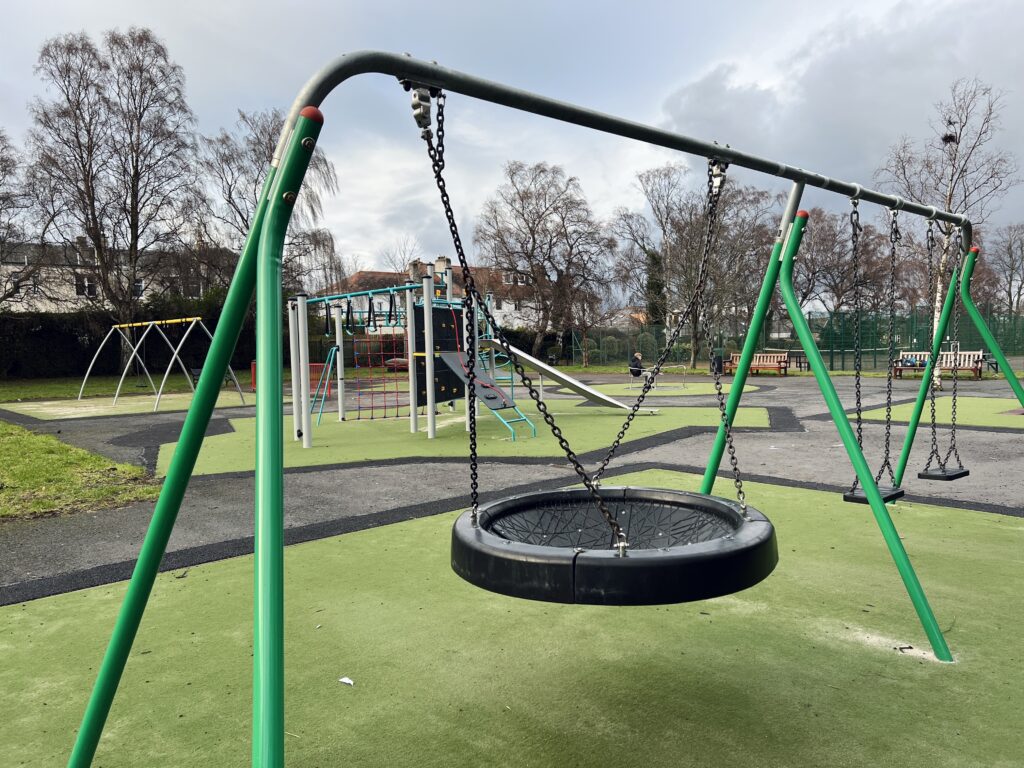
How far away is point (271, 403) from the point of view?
1302 millimetres

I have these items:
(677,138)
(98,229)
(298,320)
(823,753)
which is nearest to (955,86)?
(298,320)

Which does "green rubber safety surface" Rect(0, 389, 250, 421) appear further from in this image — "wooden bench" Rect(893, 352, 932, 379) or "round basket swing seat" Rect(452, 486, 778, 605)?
"wooden bench" Rect(893, 352, 932, 379)

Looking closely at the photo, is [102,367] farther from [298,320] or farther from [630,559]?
[630,559]

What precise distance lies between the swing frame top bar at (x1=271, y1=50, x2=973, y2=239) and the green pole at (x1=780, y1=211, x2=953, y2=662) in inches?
14.9

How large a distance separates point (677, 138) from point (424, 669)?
2.09 meters

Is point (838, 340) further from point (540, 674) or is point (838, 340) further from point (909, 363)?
point (540, 674)

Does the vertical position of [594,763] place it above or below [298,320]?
below

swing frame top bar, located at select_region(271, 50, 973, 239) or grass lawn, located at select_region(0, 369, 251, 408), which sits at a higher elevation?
swing frame top bar, located at select_region(271, 50, 973, 239)

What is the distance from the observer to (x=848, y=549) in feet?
12.1

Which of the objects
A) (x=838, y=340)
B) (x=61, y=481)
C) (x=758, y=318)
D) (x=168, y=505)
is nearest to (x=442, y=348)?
(x=61, y=481)

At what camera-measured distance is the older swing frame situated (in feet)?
3.79

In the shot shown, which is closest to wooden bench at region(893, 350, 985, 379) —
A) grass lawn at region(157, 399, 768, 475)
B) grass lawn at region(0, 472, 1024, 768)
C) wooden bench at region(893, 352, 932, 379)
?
wooden bench at region(893, 352, 932, 379)

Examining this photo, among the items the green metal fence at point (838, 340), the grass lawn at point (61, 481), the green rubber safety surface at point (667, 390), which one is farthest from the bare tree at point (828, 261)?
the grass lawn at point (61, 481)

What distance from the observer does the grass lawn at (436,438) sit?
722 centimetres
